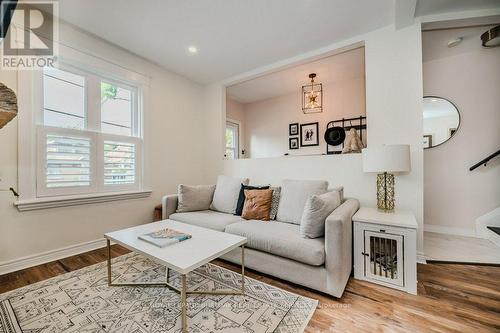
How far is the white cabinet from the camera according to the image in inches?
67.9

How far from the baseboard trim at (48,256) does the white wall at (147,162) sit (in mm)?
41

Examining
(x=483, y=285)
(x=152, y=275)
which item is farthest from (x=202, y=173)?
(x=483, y=285)

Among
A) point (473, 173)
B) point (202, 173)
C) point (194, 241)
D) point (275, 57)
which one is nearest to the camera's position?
point (194, 241)

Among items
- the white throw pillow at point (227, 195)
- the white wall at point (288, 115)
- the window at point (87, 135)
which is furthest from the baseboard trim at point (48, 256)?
the white wall at point (288, 115)

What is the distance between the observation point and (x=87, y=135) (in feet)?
8.54

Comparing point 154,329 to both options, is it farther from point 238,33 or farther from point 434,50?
point 434,50

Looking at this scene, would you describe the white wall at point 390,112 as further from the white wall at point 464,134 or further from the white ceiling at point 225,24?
the white wall at point 464,134

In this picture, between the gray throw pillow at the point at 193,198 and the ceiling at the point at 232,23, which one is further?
the gray throw pillow at the point at 193,198

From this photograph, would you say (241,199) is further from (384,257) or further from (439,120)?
(439,120)

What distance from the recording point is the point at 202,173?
414 centimetres

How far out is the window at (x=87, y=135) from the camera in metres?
2.34

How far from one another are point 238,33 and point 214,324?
2890 millimetres

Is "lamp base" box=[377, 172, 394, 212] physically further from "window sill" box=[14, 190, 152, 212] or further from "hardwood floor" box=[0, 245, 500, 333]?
"window sill" box=[14, 190, 152, 212]

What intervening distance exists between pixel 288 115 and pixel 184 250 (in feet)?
13.0
